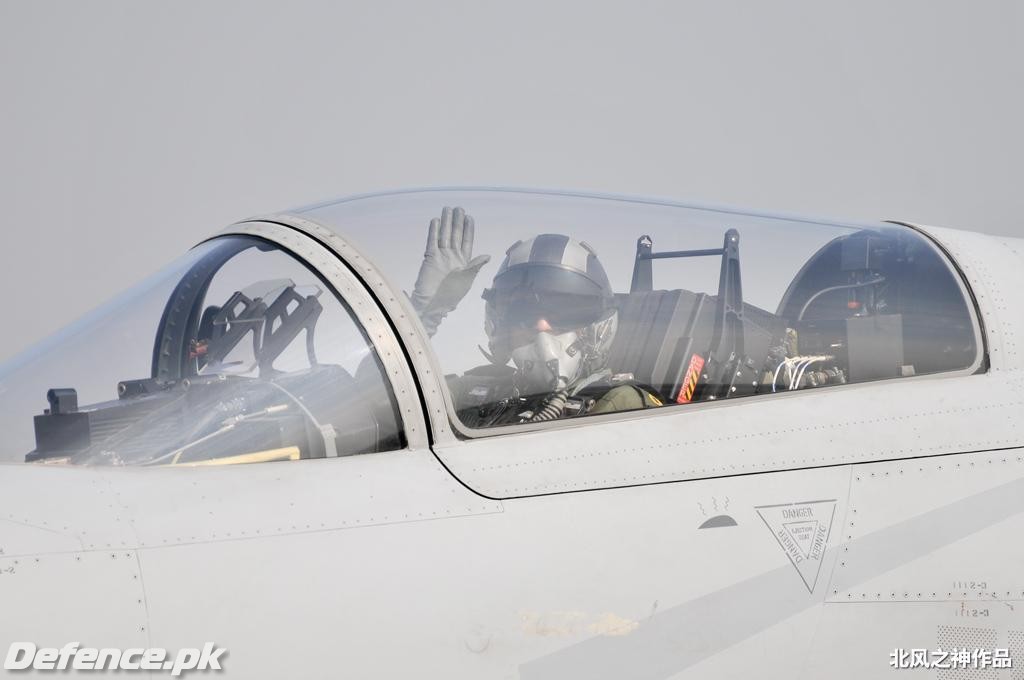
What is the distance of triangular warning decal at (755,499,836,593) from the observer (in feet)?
7.37

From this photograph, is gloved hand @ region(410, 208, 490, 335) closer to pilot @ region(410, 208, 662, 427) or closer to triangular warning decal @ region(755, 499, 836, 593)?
pilot @ region(410, 208, 662, 427)

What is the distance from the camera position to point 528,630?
2.03 m

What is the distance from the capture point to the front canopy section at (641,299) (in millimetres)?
2430

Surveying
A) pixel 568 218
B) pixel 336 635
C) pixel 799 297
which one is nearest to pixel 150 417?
pixel 336 635

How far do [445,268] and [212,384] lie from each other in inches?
26.1

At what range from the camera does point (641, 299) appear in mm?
2691

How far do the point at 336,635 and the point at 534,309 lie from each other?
1014 millimetres

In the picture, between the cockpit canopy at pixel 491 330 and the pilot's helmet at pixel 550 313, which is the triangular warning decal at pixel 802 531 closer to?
the cockpit canopy at pixel 491 330

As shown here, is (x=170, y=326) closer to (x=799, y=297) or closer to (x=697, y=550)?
(x=697, y=550)

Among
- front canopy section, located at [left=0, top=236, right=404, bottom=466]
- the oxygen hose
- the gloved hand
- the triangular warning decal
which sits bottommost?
the triangular warning decal

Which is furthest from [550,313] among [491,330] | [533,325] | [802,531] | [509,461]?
[802,531]

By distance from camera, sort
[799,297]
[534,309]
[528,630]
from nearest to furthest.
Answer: [528,630]
[534,309]
[799,297]

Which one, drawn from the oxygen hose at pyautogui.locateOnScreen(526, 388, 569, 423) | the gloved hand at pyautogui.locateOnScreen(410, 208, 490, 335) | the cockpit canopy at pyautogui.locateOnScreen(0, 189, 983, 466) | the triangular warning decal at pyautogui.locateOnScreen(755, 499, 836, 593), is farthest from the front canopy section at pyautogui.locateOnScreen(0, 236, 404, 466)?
the triangular warning decal at pyautogui.locateOnScreen(755, 499, 836, 593)

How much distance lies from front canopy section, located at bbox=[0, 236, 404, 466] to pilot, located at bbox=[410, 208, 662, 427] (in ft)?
0.79
